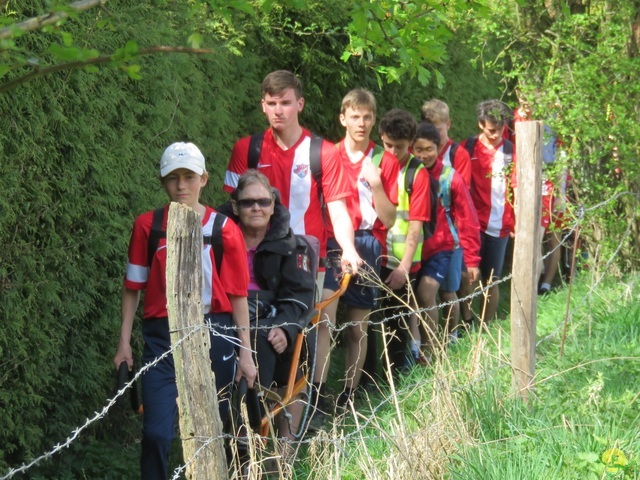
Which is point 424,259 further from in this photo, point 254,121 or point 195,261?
point 195,261

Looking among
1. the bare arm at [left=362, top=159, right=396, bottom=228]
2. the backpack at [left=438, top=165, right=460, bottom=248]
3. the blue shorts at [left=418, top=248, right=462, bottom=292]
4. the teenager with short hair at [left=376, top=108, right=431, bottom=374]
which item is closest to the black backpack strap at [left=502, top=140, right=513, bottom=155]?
the backpack at [left=438, top=165, right=460, bottom=248]

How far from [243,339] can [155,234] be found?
67cm

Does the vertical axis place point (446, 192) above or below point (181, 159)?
below

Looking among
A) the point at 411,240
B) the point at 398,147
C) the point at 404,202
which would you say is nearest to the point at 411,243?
the point at 411,240

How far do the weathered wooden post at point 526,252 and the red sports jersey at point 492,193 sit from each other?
4831 millimetres

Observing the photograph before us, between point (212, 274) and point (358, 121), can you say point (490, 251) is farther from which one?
point (212, 274)

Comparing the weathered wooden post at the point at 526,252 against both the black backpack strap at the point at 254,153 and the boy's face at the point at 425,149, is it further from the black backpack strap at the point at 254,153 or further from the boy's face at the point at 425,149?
the boy's face at the point at 425,149

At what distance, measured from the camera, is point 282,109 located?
24.2ft

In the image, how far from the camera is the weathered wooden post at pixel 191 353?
438 centimetres

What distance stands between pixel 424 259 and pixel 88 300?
3492 mm

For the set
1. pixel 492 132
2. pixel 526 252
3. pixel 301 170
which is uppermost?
pixel 492 132

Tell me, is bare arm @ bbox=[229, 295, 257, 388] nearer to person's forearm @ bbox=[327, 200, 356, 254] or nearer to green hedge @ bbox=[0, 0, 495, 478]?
green hedge @ bbox=[0, 0, 495, 478]

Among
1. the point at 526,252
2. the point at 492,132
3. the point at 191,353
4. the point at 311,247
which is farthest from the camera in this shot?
the point at 492,132

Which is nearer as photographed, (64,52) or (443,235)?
(64,52)
